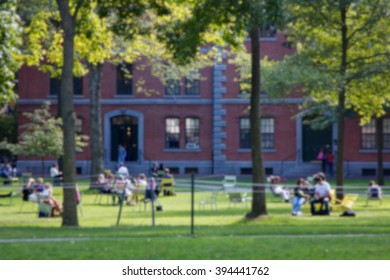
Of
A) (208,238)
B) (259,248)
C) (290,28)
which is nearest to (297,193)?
(290,28)

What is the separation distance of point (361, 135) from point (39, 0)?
2936 centimetres

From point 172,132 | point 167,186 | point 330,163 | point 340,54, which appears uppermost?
point 340,54

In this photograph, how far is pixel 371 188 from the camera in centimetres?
3350

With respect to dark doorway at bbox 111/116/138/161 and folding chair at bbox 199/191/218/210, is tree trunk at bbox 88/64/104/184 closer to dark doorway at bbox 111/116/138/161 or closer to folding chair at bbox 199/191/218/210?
folding chair at bbox 199/191/218/210

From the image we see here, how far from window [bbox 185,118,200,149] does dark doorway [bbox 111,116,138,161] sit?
135 inches

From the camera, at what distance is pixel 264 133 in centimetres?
5731

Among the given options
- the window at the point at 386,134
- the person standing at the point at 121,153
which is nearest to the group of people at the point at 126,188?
the person standing at the point at 121,153

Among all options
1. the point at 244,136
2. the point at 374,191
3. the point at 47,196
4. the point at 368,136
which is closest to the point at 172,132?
the point at 244,136

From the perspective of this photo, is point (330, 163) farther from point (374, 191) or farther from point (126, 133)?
point (374, 191)

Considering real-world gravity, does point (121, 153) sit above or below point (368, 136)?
below

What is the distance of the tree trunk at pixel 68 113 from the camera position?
2347 cm

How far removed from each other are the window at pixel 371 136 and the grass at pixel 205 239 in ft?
92.0

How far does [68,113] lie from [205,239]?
7.68 metres

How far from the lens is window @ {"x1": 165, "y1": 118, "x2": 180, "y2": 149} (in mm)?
58125
